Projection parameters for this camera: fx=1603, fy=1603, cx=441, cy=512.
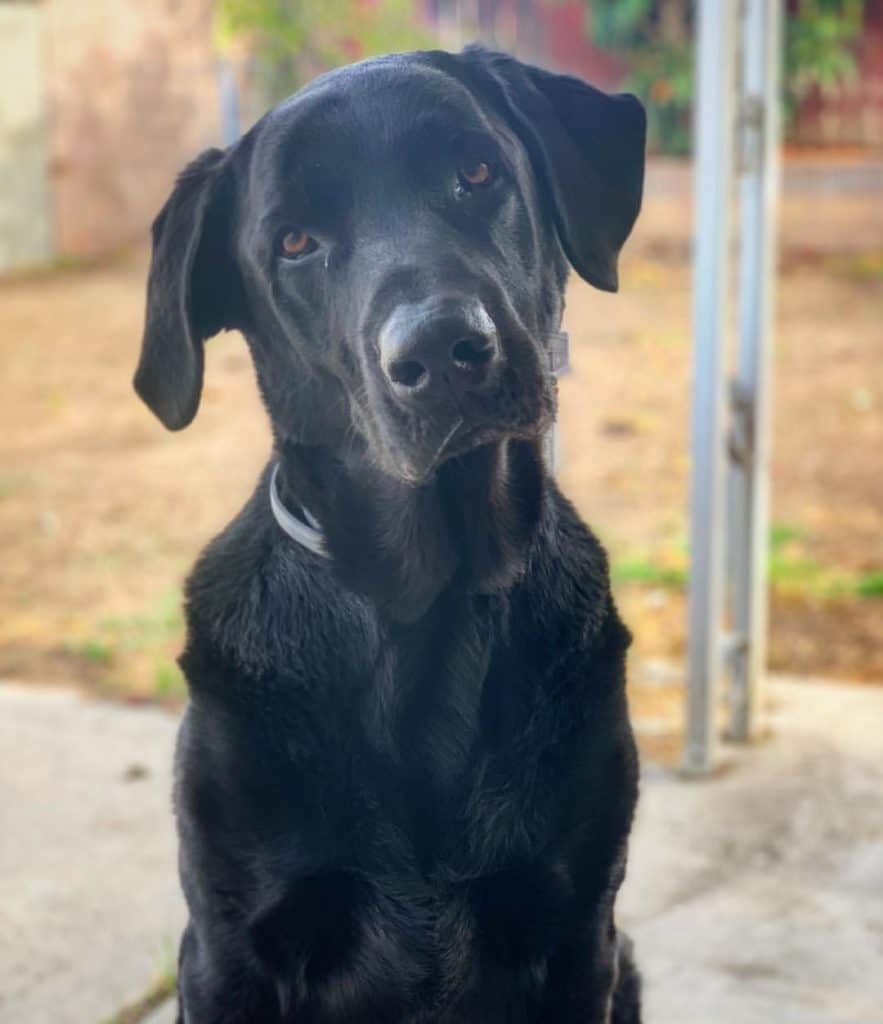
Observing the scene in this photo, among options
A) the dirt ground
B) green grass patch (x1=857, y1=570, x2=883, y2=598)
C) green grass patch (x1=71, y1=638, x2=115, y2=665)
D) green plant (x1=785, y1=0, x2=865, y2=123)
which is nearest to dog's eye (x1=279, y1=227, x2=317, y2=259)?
the dirt ground

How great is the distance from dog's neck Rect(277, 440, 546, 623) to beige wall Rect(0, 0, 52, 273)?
9.39 metres

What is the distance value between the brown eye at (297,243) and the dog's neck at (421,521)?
0.24m

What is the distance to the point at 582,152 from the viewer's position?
198 cm

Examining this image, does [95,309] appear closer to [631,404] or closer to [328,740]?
[631,404]

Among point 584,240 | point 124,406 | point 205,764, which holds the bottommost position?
point 124,406

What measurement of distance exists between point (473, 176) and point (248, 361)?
711 cm

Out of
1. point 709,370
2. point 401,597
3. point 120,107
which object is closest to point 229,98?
point 120,107

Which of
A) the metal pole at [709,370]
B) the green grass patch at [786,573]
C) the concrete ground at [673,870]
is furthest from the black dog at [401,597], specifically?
the green grass patch at [786,573]

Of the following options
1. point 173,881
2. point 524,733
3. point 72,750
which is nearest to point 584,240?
point 524,733

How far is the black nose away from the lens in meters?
1.68

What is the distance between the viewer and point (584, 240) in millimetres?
1967

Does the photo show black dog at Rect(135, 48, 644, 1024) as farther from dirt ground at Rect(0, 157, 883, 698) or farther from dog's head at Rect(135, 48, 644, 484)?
dirt ground at Rect(0, 157, 883, 698)

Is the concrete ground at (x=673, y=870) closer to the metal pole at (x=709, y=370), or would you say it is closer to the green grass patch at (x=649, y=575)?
the metal pole at (x=709, y=370)

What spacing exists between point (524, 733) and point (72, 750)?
2155mm
